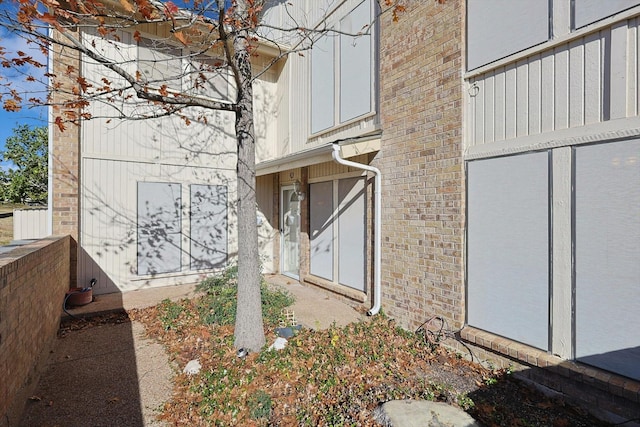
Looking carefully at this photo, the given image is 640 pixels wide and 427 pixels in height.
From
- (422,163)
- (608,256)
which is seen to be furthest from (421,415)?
(422,163)

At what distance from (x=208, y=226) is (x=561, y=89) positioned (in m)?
7.61

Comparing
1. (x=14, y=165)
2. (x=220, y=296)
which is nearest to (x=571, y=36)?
(x=220, y=296)

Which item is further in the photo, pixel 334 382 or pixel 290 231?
pixel 290 231

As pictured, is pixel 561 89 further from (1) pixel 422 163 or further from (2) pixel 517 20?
(1) pixel 422 163

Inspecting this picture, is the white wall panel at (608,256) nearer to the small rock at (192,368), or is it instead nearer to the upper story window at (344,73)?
the upper story window at (344,73)

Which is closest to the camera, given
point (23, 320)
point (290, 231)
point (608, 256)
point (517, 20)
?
point (608, 256)

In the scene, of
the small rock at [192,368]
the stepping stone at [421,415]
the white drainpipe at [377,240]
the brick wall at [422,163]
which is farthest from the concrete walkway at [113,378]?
the brick wall at [422,163]

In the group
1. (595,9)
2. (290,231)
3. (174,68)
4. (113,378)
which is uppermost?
(174,68)

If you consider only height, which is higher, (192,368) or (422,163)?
(422,163)

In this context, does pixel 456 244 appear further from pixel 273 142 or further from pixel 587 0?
pixel 273 142

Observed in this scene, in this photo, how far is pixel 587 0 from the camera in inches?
124

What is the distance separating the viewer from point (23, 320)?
3.22 meters

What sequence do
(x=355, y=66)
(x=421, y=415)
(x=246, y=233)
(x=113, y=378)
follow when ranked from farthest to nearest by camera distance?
(x=355, y=66) → (x=246, y=233) → (x=113, y=378) → (x=421, y=415)

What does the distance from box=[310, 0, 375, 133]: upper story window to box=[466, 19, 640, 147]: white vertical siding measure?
240 centimetres
